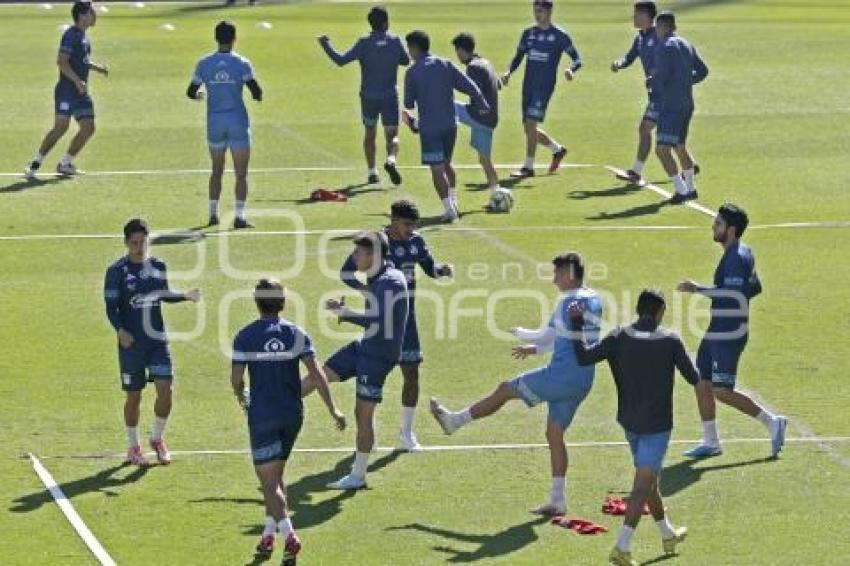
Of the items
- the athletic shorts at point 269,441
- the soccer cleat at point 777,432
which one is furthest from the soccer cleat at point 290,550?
the soccer cleat at point 777,432

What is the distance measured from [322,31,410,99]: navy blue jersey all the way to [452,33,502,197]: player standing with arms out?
1.54 meters

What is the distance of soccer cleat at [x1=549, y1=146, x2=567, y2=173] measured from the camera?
3334 cm

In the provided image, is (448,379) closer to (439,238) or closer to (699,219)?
(439,238)

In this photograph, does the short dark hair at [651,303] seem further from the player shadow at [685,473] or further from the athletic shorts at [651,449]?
the player shadow at [685,473]

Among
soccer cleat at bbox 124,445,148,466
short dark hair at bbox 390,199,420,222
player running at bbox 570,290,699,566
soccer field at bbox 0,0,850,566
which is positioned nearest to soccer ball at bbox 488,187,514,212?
soccer field at bbox 0,0,850,566

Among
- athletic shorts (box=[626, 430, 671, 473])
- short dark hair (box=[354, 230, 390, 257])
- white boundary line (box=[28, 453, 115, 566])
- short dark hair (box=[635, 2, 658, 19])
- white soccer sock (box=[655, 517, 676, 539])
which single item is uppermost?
short dark hair (box=[635, 2, 658, 19])

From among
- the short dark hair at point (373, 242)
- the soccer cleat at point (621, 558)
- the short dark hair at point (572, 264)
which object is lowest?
the soccer cleat at point (621, 558)

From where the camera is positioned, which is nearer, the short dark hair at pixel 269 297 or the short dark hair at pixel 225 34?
the short dark hair at pixel 269 297

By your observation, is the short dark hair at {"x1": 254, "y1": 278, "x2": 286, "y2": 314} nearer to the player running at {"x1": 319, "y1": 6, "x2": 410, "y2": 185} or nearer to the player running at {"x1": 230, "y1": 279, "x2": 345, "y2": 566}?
the player running at {"x1": 230, "y1": 279, "x2": 345, "y2": 566}

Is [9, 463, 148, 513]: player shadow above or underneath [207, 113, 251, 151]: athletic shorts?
underneath

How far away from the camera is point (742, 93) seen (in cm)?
4253

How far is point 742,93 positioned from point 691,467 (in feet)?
80.8

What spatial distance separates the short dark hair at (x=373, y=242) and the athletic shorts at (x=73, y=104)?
51.2 ft

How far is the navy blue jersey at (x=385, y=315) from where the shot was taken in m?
17.9
